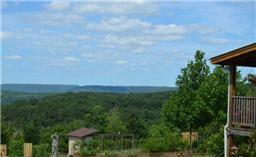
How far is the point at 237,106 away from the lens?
12398 mm

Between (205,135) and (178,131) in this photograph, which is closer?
(205,135)

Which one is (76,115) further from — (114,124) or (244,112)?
(244,112)

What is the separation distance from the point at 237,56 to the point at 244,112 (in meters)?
1.47

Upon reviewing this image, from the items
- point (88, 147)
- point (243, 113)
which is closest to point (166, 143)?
point (88, 147)

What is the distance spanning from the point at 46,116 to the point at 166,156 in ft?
176

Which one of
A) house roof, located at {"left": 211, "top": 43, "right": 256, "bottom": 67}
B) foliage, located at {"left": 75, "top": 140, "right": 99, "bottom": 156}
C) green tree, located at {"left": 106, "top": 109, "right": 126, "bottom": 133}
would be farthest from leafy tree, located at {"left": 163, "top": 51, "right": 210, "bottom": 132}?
green tree, located at {"left": 106, "top": 109, "right": 126, "bottom": 133}

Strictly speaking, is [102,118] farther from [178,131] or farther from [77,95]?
[178,131]

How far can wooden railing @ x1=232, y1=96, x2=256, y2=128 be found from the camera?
1181 centimetres

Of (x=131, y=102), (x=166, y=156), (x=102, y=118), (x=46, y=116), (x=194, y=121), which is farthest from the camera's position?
(x=131, y=102)

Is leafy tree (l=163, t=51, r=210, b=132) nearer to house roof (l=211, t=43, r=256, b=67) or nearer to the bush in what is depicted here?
the bush

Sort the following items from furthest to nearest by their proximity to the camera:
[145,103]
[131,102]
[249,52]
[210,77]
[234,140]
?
1. [131,102]
2. [145,103]
3. [210,77]
4. [234,140]
5. [249,52]

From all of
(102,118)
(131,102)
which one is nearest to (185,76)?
(102,118)

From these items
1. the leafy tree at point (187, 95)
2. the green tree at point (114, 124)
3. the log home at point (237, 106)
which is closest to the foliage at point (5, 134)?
the green tree at point (114, 124)

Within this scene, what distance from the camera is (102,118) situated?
203 feet
